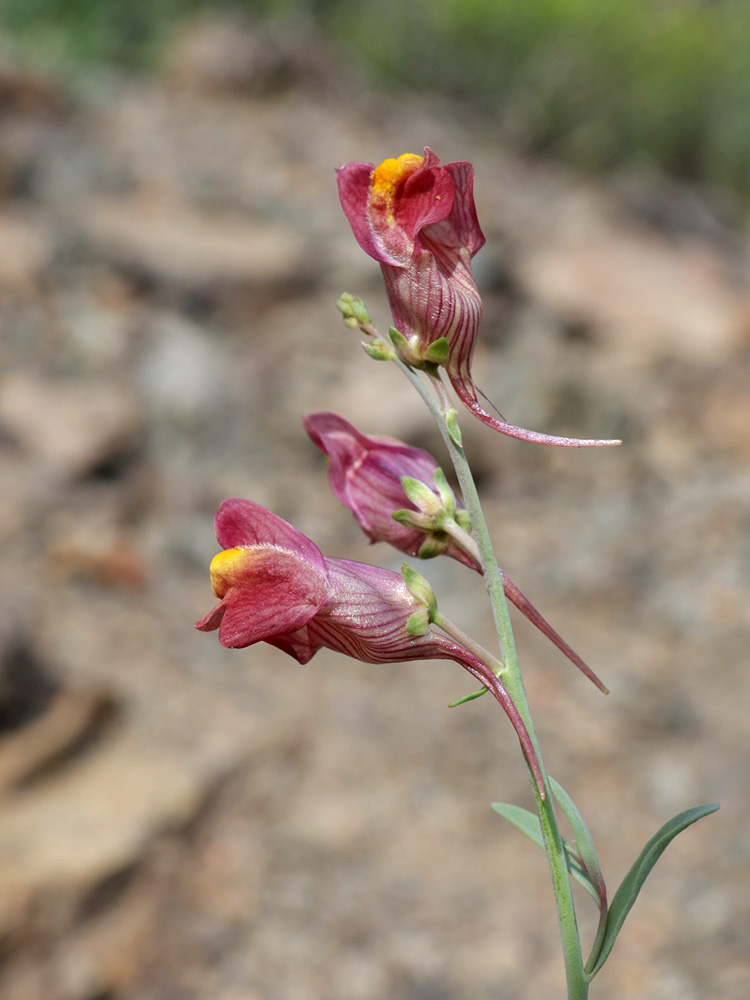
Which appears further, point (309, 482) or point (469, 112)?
point (469, 112)

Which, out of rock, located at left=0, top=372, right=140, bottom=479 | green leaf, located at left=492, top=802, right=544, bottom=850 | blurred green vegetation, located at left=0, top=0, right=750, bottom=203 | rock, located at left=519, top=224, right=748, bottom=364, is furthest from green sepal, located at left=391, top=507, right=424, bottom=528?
blurred green vegetation, located at left=0, top=0, right=750, bottom=203

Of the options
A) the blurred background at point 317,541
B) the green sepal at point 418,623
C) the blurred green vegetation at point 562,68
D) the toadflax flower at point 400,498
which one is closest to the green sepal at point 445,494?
the toadflax flower at point 400,498

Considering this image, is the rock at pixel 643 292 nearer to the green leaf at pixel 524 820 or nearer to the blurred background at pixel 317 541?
the blurred background at pixel 317 541

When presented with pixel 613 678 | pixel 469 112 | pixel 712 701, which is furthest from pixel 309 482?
pixel 469 112

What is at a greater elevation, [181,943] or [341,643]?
[341,643]

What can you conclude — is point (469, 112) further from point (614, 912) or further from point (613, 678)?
point (614, 912)

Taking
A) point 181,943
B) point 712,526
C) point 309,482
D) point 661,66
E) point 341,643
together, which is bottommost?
point 181,943

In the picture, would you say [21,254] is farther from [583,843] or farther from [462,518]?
[583,843]
